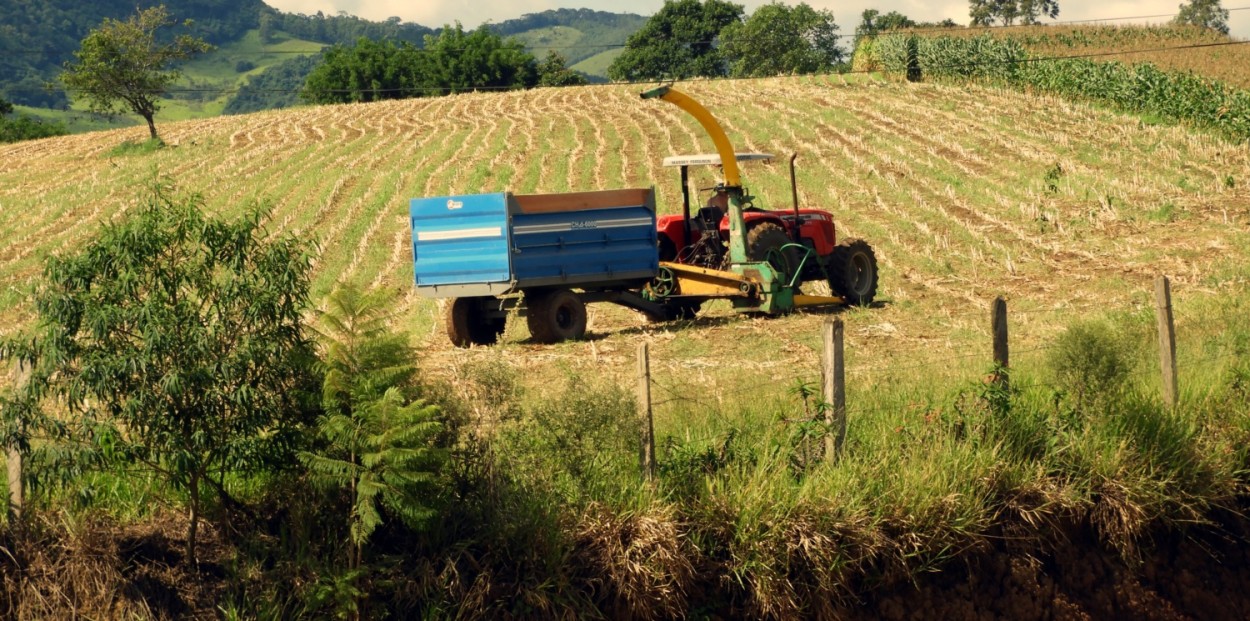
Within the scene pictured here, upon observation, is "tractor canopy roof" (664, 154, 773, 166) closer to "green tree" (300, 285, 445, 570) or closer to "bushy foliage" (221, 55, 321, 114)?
"green tree" (300, 285, 445, 570)

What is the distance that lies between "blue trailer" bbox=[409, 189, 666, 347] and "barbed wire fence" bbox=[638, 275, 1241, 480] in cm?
440

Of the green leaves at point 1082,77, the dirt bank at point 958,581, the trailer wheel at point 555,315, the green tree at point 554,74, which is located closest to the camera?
the dirt bank at point 958,581

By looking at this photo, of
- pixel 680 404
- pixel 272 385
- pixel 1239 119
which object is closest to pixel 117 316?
pixel 272 385

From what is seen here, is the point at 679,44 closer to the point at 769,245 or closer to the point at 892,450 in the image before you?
the point at 769,245

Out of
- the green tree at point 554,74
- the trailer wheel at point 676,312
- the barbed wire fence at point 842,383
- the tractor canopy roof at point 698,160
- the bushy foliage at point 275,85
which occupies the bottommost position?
the trailer wheel at point 676,312

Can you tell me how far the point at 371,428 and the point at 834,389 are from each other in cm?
326

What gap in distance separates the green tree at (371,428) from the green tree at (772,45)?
293ft

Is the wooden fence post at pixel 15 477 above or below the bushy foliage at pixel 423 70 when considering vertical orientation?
below

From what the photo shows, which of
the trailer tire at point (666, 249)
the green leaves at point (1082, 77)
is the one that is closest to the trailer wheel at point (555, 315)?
the trailer tire at point (666, 249)

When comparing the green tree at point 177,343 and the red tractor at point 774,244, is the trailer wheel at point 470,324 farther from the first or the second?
the green tree at point 177,343

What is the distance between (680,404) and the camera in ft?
33.7

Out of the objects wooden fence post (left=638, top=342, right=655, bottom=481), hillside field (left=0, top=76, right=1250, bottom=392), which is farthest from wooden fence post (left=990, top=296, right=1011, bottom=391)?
wooden fence post (left=638, top=342, right=655, bottom=481)

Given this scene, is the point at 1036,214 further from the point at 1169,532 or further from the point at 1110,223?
the point at 1169,532

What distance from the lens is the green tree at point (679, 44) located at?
102 m
